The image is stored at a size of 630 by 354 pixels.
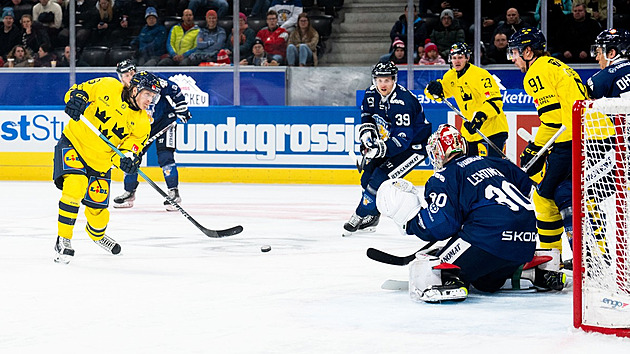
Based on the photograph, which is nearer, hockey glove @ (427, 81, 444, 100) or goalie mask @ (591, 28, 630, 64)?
goalie mask @ (591, 28, 630, 64)

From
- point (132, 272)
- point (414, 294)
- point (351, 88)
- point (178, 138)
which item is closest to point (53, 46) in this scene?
point (178, 138)

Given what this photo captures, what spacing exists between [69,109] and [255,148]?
4.75 meters

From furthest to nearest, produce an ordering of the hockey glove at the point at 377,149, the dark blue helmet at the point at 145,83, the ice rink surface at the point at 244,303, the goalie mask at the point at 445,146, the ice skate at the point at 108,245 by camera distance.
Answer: the hockey glove at the point at 377,149, the ice skate at the point at 108,245, the dark blue helmet at the point at 145,83, the goalie mask at the point at 445,146, the ice rink surface at the point at 244,303

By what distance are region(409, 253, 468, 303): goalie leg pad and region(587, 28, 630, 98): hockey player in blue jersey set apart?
114 cm

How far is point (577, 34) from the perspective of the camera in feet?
28.4

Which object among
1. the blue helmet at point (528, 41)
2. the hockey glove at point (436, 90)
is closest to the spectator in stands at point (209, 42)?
the hockey glove at point (436, 90)

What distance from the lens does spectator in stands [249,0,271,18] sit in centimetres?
940

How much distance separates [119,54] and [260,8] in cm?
148

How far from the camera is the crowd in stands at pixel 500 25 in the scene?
864 cm

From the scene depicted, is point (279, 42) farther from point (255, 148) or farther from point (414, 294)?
point (414, 294)

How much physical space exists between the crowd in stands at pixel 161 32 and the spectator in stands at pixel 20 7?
12 mm

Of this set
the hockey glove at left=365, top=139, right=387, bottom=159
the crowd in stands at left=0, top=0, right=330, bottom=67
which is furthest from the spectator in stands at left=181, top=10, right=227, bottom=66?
the hockey glove at left=365, top=139, right=387, bottom=159

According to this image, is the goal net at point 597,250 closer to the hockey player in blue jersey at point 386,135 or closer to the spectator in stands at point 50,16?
the hockey player in blue jersey at point 386,135

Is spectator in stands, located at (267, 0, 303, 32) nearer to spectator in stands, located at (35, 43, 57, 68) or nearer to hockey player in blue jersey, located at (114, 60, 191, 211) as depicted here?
spectator in stands, located at (35, 43, 57, 68)
